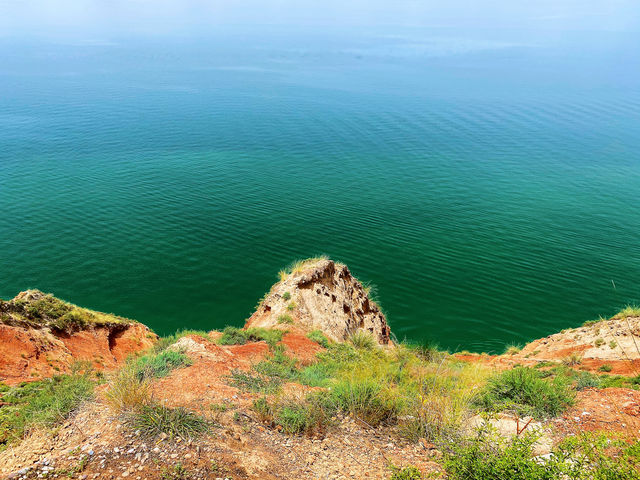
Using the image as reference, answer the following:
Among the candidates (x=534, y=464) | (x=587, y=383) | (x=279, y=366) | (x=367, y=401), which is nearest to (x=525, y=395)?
(x=587, y=383)

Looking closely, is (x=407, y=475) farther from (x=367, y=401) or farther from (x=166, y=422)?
(x=166, y=422)

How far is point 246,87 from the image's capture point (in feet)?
249

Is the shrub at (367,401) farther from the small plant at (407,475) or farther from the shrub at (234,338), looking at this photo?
the shrub at (234,338)

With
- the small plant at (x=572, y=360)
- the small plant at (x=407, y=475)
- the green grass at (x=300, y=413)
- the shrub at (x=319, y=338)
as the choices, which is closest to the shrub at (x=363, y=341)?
the shrub at (x=319, y=338)

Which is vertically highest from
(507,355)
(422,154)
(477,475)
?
(422,154)

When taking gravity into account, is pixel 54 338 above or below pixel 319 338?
above

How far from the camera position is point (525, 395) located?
23.4 feet

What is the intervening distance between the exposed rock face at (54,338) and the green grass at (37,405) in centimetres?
130

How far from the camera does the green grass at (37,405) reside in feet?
19.6

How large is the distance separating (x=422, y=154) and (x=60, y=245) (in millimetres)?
36777

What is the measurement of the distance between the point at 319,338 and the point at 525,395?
6.98 m

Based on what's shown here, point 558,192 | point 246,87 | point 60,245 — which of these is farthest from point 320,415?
point 246,87

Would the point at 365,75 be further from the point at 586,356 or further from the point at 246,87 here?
the point at 586,356

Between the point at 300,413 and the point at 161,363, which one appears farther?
the point at 161,363
